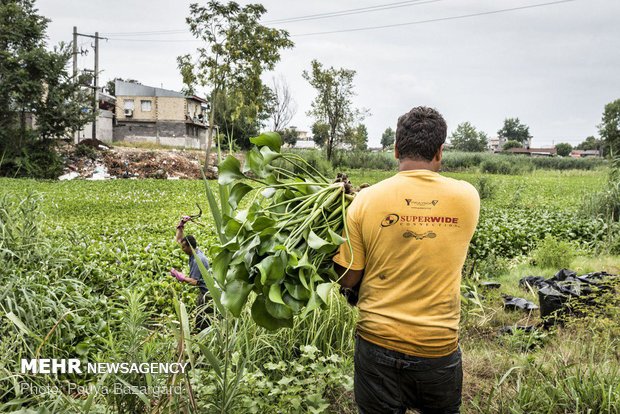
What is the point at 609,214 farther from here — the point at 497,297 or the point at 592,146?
the point at 592,146

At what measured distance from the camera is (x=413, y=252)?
206 cm

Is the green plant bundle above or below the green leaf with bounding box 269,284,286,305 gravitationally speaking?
above

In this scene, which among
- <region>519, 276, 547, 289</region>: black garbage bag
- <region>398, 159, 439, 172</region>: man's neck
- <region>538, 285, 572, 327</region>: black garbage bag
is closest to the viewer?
<region>398, 159, 439, 172</region>: man's neck

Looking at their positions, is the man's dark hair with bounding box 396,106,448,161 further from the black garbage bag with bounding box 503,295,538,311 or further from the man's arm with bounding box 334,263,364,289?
the black garbage bag with bounding box 503,295,538,311

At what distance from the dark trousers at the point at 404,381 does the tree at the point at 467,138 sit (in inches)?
3474

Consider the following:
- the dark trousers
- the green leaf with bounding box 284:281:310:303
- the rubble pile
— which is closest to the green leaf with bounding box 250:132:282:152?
the green leaf with bounding box 284:281:310:303

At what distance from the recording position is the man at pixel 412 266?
6.72ft

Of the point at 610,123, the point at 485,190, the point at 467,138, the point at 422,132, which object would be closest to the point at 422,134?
the point at 422,132

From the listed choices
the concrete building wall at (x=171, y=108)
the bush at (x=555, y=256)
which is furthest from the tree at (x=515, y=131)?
the bush at (x=555, y=256)

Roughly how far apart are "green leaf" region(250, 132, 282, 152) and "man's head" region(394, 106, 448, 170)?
56cm

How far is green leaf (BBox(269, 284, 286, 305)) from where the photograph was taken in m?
1.88

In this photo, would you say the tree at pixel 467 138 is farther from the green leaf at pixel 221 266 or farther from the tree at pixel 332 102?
the green leaf at pixel 221 266

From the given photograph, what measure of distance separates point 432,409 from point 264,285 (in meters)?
0.97

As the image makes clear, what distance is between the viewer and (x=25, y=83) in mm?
20875
